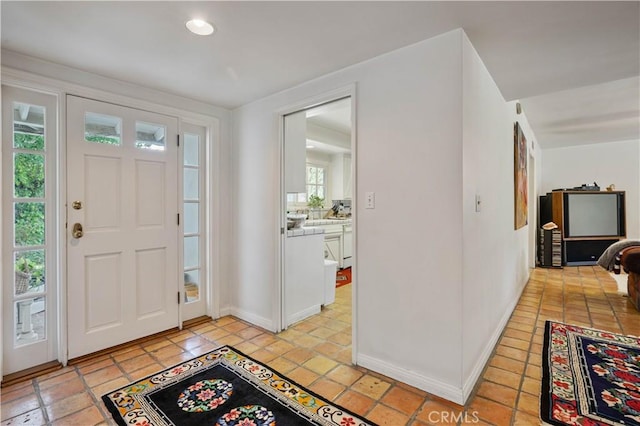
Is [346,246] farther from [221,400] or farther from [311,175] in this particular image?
[221,400]

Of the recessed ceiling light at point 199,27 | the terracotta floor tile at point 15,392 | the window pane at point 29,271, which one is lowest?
the terracotta floor tile at point 15,392

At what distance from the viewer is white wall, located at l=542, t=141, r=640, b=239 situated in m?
5.93

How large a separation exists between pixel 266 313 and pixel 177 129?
192 cm

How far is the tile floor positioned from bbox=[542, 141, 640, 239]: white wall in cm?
362

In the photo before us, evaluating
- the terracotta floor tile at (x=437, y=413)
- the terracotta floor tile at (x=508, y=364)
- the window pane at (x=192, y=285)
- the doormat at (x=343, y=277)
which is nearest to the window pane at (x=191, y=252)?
the window pane at (x=192, y=285)

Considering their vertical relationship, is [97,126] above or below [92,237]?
above

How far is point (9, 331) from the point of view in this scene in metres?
2.16

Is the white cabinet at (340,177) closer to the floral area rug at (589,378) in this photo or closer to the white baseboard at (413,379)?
the floral area rug at (589,378)

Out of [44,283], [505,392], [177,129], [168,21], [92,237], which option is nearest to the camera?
[168,21]

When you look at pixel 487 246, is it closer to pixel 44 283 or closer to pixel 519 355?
pixel 519 355

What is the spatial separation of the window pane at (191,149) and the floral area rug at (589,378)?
3293mm

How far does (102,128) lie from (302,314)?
241 centimetres

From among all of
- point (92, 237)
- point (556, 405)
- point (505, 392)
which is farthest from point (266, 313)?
point (556, 405)

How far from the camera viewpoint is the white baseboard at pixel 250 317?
2.98 m
